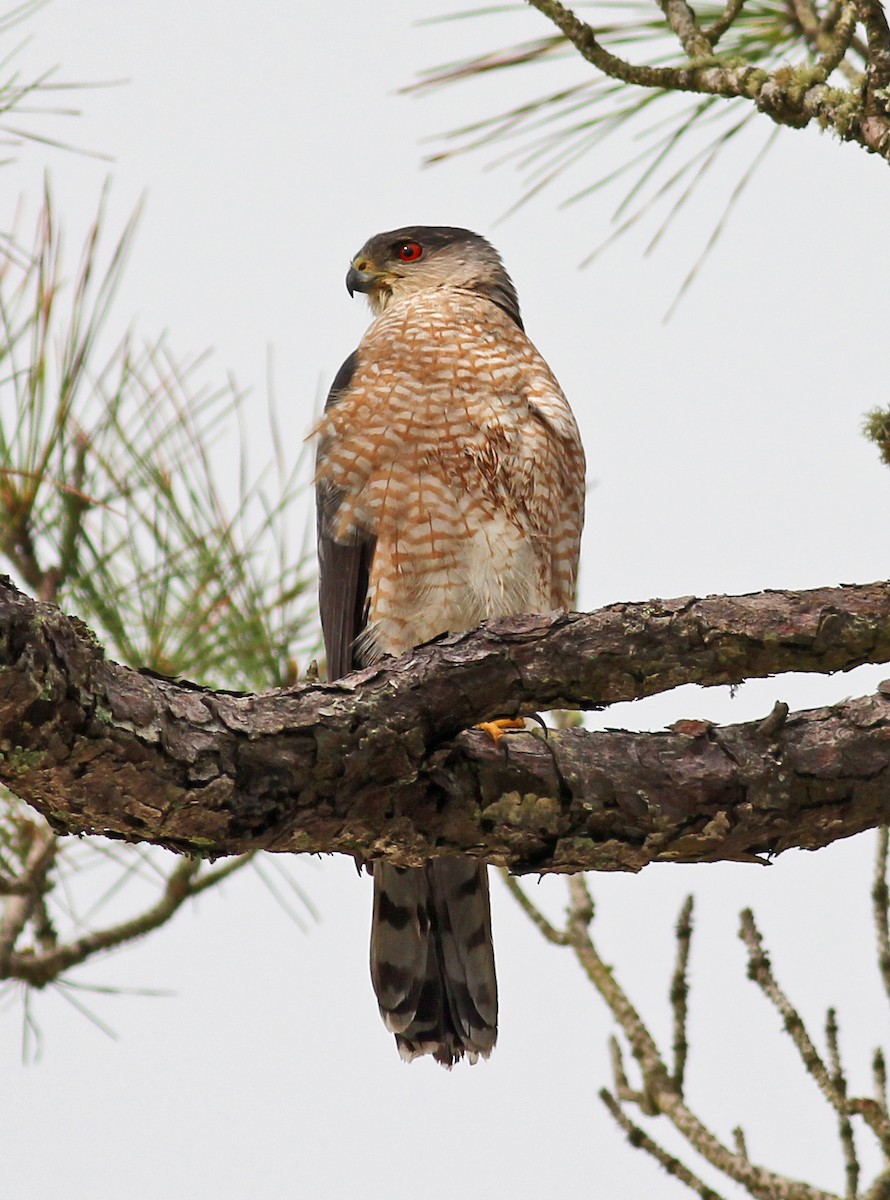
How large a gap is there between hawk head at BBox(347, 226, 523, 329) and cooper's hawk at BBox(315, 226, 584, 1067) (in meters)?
0.78

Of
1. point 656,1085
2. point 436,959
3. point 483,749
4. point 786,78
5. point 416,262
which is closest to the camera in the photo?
point 483,749

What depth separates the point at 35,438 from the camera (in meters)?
3.51

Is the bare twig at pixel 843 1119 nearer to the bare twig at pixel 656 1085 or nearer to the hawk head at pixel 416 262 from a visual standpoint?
the bare twig at pixel 656 1085

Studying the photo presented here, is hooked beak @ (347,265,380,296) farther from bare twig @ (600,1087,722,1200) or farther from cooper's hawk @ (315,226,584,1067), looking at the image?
bare twig @ (600,1087,722,1200)

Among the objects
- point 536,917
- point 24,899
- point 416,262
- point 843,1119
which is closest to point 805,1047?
point 843,1119

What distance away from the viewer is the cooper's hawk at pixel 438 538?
3438 mm

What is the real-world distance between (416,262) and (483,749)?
8.83 ft

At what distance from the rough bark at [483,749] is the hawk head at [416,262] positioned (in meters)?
2.48

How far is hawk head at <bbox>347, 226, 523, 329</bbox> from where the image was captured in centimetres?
460

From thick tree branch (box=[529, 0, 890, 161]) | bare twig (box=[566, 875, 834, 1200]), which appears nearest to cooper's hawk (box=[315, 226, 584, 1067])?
bare twig (box=[566, 875, 834, 1200])

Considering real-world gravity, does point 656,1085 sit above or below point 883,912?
below

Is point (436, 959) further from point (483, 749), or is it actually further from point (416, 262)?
point (416, 262)

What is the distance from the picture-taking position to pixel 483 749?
7.77ft

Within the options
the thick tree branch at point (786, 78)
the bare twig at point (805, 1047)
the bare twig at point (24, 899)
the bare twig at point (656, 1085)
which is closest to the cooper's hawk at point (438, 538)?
the bare twig at point (656, 1085)
